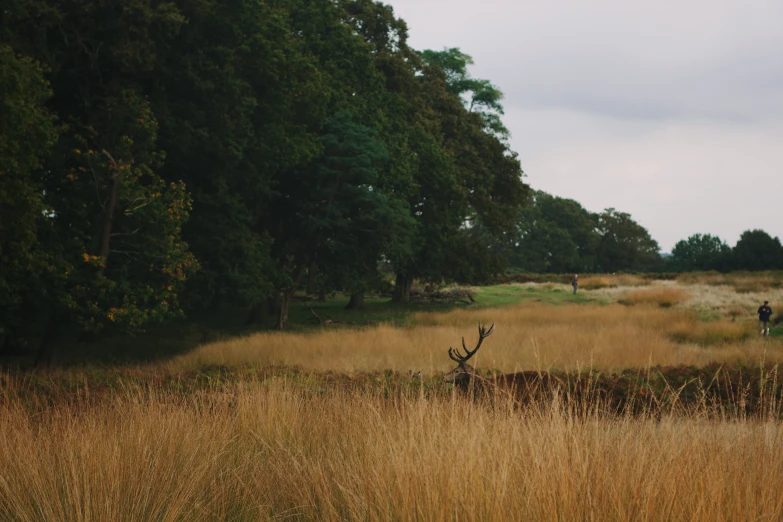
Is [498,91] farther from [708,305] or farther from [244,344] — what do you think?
[244,344]

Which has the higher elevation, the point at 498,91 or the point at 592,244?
the point at 498,91

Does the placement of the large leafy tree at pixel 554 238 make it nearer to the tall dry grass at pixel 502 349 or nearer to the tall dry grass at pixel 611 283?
the tall dry grass at pixel 611 283

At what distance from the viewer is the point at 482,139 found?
35.5 metres

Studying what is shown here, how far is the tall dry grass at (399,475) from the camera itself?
12.0 feet

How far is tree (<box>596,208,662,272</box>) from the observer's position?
93500 millimetres

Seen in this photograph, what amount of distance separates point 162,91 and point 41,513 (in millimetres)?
14695

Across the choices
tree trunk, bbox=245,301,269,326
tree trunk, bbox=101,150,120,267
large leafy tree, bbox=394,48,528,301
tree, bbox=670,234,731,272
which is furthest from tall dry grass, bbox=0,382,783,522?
tree, bbox=670,234,731,272

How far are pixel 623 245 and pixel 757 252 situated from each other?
980 inches

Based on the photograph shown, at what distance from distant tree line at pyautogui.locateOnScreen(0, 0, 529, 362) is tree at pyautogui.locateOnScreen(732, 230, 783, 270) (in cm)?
4961

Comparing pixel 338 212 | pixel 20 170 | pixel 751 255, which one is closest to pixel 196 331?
pixel 338 212

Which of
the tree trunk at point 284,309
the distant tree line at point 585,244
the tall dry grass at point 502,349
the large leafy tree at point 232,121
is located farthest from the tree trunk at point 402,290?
the distant tree line at point 585,244

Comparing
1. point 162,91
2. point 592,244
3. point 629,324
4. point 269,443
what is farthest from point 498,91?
point 592,244

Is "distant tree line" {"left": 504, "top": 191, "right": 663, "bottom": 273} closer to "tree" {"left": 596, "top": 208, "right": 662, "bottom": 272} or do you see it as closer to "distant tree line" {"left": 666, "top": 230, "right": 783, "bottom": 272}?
"tree" {"left": 596, "top": 208, "right": 662, "bottom": 272}

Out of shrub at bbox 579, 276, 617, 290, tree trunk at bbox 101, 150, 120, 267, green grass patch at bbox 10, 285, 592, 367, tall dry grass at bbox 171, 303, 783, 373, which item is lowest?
green grass patch at bbox 10, 285, 592, 367
